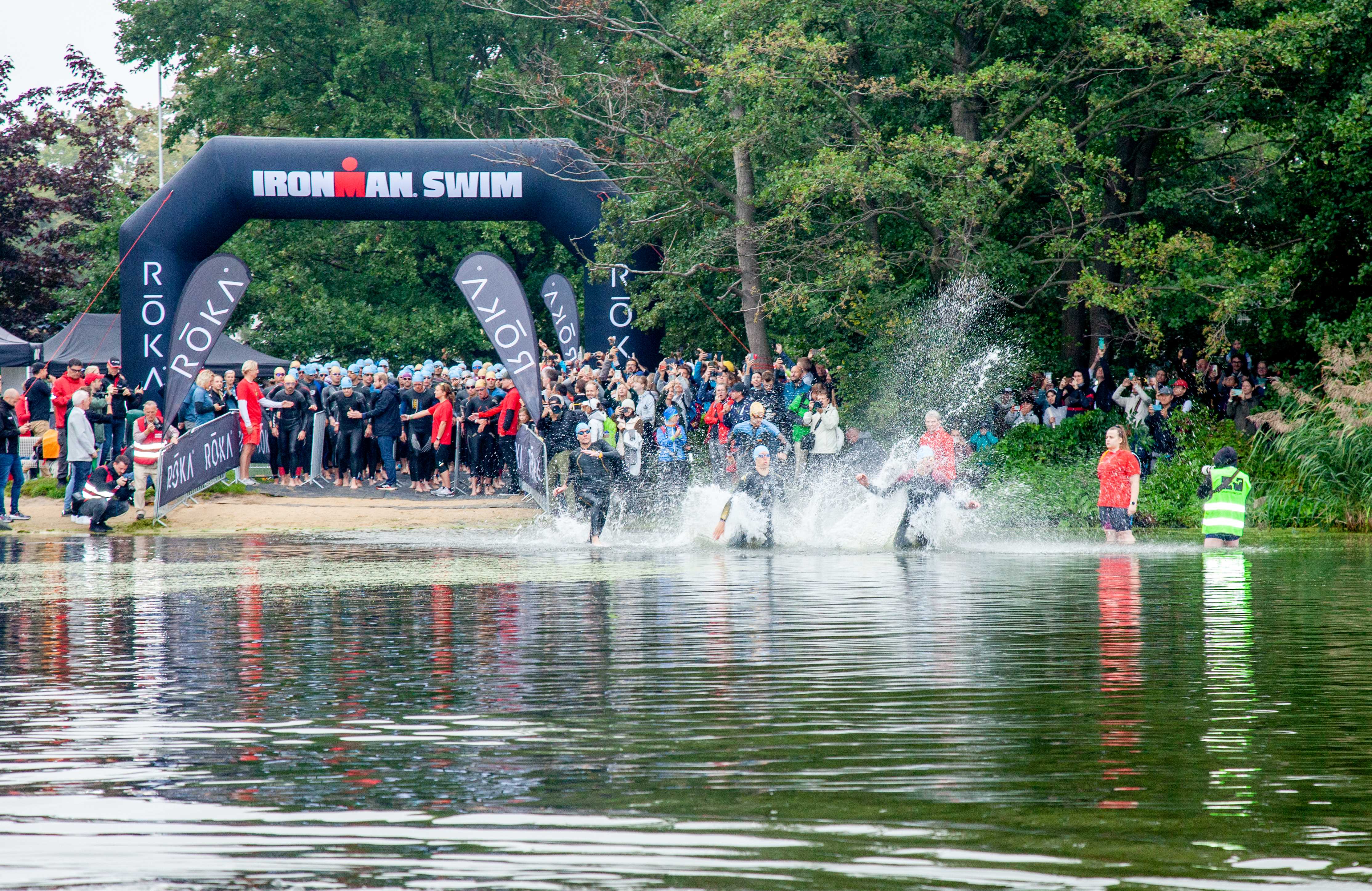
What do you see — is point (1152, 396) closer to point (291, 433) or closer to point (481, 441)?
point (481, 441)

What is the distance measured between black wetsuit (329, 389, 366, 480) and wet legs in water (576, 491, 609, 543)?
6842 millimetres

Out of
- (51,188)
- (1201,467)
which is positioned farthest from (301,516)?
(51,188)

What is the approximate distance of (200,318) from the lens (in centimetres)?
2342

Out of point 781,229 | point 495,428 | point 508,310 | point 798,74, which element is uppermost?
point 798,74

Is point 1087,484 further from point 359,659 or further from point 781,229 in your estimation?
point 359,659

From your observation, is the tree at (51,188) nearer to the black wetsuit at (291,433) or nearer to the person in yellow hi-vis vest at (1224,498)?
the black wetsuit at (291,433)

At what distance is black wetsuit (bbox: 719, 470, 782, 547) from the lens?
18.7 metres

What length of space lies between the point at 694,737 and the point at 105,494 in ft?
54.7

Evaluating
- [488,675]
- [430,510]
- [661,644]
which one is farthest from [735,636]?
[430,510]

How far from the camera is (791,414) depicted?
73.0ft

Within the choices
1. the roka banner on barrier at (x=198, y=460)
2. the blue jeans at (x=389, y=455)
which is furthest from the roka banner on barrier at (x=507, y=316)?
the roka banner on barrier at (x=198, y=460)

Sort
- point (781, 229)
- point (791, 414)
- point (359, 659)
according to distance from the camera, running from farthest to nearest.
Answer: point (781, 229), point (791, 414), point (359, 659)

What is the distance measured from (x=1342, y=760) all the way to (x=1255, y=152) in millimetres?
26365

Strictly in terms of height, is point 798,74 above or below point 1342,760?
above
